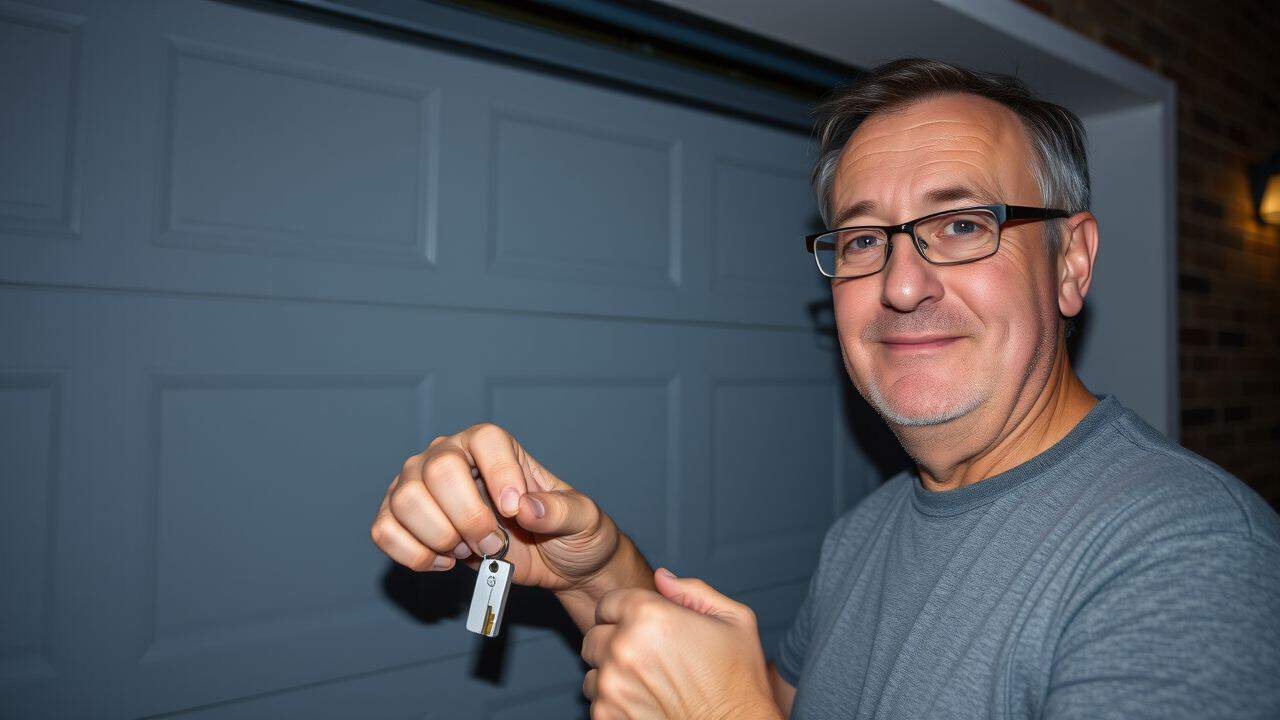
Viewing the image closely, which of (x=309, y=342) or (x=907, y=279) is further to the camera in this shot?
(x=309, y=342)

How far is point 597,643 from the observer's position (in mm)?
1016

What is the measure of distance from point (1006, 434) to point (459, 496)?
93cm

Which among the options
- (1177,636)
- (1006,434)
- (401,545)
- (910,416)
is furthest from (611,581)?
(1177,636)

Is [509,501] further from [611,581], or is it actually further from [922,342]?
[922,342]

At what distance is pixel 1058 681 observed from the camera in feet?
2.84

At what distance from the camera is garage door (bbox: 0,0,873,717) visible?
132 centimetres

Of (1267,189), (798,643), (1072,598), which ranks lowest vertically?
(798,643)

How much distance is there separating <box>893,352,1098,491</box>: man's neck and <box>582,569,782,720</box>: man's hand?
0.53 metres

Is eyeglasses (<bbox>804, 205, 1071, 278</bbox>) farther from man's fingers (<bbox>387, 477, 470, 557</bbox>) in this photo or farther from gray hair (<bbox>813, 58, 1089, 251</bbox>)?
man's fingers (<bbox>387, 477, 470, 557</bbox>)

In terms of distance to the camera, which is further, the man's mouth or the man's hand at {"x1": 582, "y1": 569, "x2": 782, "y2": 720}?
the man's mouth

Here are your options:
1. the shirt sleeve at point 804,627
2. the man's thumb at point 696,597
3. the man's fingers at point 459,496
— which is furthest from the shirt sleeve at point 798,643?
the man's fingers at point 459,496

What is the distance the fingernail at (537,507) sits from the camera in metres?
1.07

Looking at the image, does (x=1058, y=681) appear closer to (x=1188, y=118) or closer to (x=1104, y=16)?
(x=1104, y=16)

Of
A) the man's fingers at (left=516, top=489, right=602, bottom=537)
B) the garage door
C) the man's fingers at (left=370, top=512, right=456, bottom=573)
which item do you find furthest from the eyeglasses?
the man's fingers at (left=370, top=512, right=456, bottom=573)
